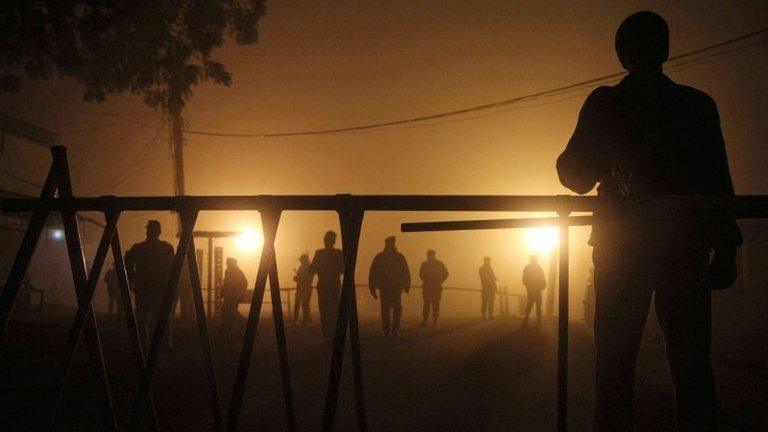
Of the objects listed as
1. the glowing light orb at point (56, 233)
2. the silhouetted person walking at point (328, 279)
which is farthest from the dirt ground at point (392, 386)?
the glowing light orb at point (56, 233)

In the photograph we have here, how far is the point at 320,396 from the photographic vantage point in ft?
19.1

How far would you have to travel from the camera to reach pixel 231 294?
13.0 m

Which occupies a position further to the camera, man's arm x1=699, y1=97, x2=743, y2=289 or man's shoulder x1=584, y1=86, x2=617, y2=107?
man's shoulder x1=584, y1=86, x2=617, y2=107

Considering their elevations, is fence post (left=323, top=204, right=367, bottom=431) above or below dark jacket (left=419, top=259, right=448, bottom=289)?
above

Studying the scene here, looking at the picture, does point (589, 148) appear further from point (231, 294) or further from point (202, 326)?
point (231, 294)

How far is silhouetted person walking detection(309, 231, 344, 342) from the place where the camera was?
9.43m

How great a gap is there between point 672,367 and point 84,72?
12790mm

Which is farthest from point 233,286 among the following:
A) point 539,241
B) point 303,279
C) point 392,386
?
point 539,241

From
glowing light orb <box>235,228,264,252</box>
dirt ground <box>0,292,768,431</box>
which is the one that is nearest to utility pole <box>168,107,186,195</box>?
glowing light orb <box>235,228,264,252</box>

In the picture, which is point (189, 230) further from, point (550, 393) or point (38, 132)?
point (38, 132)

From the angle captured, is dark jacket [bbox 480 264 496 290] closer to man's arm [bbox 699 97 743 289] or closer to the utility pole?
the utility pole

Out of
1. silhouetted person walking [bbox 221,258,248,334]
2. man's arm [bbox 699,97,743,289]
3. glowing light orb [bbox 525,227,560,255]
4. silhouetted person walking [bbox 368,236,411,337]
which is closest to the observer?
man's arm [bbox 699,97,743,289]

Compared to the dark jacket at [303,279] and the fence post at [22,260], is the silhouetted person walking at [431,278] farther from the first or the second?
the fence post at [22,260]

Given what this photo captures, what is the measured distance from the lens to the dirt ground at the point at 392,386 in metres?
4.70
